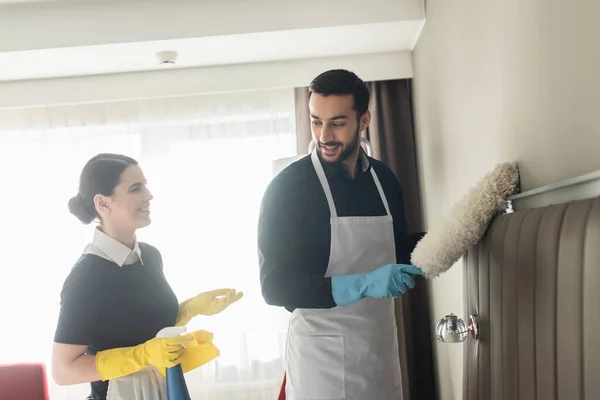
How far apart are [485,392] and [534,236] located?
1.50 ft

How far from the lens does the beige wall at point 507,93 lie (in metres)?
0.93

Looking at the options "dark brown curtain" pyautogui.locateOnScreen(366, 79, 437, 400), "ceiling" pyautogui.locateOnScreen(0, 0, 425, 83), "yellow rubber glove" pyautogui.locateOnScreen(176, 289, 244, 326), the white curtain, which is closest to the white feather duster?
"yellow rubber glove" pyautogui.locateOnScreen(176, 289, 244, 326)

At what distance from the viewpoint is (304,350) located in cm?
175

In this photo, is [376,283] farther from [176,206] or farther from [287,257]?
[176,206]

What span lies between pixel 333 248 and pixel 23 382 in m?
1.54

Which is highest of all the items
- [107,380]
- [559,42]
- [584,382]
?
[559,42]

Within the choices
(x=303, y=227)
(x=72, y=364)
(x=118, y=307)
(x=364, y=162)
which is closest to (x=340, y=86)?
(x=364, y=162)

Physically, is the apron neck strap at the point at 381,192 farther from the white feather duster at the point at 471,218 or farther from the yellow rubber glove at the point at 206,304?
the yellow rubber glove at the point at 206,304

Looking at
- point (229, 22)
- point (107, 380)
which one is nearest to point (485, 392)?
point (107, 380)

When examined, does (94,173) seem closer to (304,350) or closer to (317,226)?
(317,226)

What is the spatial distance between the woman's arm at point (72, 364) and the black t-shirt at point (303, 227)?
54 centimetres

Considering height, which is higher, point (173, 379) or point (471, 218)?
point (471, 218)

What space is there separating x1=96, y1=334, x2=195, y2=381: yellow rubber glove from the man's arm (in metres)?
0.30

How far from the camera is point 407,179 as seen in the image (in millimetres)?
2891
